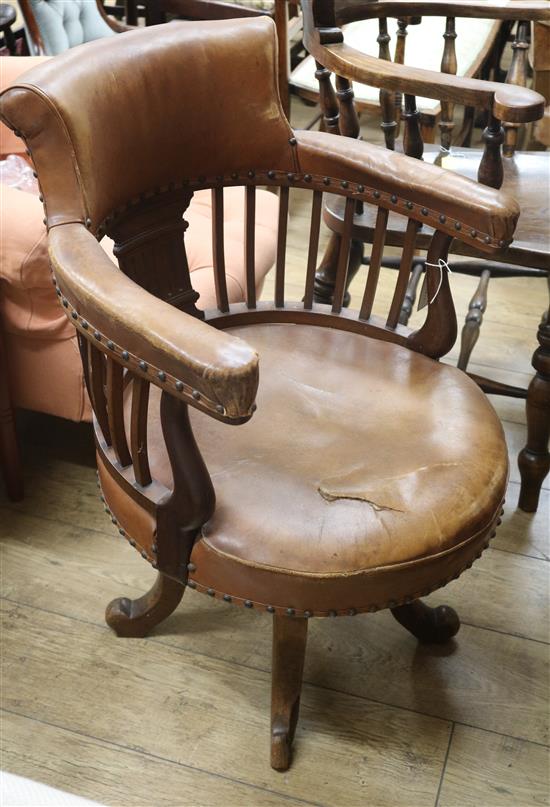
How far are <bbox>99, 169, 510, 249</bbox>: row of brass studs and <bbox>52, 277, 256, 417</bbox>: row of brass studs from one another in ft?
0.67

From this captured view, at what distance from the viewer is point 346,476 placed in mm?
1172

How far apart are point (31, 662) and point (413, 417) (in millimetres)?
805

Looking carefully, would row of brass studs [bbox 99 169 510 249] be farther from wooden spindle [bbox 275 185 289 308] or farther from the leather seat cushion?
the leather seat cushion

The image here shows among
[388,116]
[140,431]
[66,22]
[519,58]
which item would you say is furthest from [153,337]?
[66,22]

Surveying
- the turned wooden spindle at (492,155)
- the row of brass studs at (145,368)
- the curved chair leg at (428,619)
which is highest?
the row of brass studs at (145,368)

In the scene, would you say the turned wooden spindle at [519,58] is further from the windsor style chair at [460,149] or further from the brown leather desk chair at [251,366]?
the brown leather desk chair at [251,366]

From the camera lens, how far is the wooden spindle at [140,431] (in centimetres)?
104

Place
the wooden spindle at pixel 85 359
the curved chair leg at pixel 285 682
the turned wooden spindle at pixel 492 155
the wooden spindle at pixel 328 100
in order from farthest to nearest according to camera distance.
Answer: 1. the wooden spindle at pixel 328 100
2. the turned wooden spindle at pixel 492 155
3. the curved chair leg at pixel 285 682
4. the wooden spindle at pixel 85 359

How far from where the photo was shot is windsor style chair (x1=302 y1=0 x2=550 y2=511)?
1.48m

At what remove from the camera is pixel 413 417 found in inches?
49.8

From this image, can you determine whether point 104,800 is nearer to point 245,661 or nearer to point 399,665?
point 245,661

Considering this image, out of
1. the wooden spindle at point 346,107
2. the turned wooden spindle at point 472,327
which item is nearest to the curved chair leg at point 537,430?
the turned wooden spindle at point 472,327

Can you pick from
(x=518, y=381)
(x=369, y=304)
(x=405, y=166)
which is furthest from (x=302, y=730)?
(x=518, y=381)

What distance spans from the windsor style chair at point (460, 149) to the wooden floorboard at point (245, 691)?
0.36m
